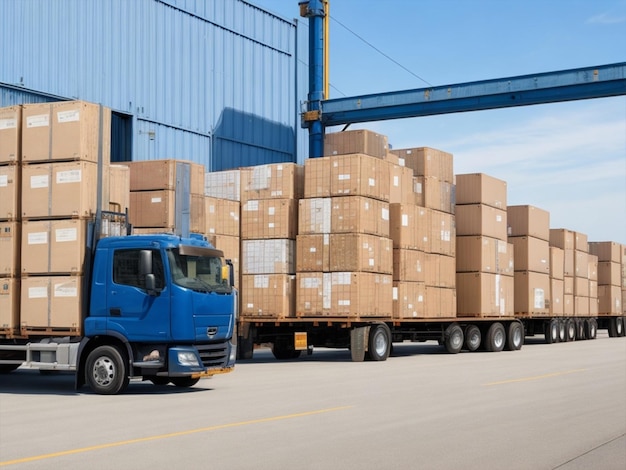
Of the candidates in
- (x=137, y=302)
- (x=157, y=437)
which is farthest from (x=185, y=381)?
(x=157, y=437)

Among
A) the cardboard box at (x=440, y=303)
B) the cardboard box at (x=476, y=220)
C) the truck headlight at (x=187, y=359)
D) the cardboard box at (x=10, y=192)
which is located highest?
the cardboard box at (x=476, y=220)

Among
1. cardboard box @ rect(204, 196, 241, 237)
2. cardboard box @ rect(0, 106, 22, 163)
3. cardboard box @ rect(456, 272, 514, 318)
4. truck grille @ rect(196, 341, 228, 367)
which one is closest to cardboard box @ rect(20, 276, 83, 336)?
truck grille @ rect(196, 341, 228, 367)

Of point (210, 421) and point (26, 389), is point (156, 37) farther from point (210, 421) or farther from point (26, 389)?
point (210, 421)

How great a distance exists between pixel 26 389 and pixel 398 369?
306 inches

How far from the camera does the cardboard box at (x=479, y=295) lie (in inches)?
1118

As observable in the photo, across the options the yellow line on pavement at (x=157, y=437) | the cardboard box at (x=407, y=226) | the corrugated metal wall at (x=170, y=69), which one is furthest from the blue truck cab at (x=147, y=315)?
the corrugated metal wall at (x=170, y=69)

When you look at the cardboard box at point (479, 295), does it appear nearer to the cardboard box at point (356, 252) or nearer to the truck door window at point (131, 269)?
the cardboard box at point (356, 252)

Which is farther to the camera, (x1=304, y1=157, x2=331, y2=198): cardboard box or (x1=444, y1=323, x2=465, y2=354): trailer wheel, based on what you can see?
(x1=444, y1=323, x2=465, y2=354): trailer wheel

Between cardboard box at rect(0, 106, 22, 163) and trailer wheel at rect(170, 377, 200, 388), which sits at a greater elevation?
cardboard box at rect(0, 106, 22, 163)

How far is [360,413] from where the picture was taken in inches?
452

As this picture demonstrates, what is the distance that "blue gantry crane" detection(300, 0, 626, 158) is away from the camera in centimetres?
3030

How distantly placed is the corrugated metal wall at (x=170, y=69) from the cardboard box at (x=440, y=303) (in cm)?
932

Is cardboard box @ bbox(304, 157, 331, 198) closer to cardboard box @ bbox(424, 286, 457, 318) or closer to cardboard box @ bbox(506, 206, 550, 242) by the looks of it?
cardboard box @ bbox(424, 286, 457, 318)

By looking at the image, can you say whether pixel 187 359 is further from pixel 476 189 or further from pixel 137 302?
pixel 476 189
